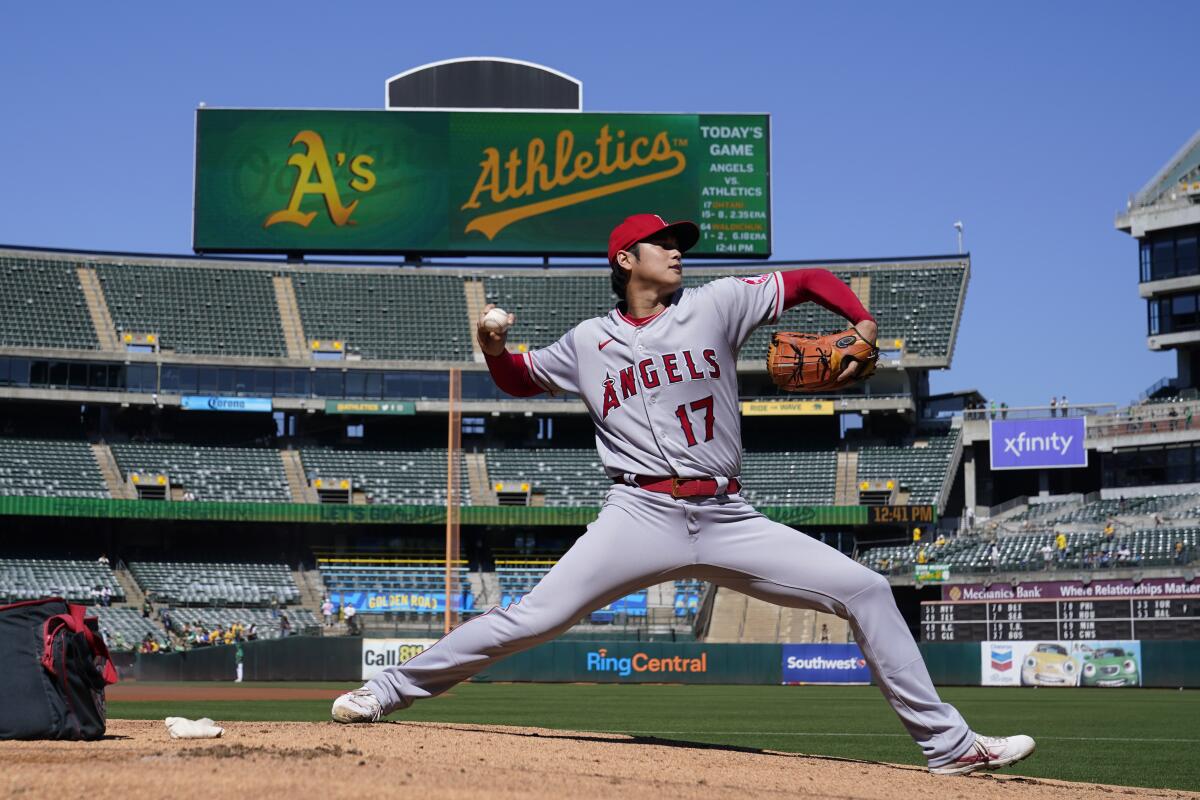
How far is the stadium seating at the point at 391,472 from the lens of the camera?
43156 mm

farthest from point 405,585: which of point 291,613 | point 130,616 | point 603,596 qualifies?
point 603,596

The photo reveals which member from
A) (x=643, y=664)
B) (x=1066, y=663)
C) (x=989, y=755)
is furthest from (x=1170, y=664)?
(x=989, y=755)

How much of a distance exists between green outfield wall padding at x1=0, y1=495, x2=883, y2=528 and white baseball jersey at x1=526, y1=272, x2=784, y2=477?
35096 mm

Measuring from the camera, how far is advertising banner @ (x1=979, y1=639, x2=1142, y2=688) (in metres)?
27.6

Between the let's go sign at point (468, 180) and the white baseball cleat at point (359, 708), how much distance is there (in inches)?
1568

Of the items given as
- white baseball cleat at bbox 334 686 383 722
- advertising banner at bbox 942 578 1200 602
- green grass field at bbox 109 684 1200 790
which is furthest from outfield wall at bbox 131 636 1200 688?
white baseball cleat at bbox 334 686 383 722

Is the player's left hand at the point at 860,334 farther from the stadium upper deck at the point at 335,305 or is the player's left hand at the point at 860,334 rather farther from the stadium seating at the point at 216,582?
the stadium upper deck at the point at 335,305

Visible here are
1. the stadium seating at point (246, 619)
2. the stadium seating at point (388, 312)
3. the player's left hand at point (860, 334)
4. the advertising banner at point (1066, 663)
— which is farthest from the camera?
the stadium seating at point (388, 312)

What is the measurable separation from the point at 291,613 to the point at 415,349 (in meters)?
10.8

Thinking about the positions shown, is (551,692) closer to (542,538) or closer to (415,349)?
(542,538)

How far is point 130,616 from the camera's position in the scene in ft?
123

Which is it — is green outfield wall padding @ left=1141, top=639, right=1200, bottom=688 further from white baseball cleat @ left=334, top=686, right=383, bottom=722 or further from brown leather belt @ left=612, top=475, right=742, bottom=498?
white baseball cleat @ left=334, top=686, right=383, bottom=722

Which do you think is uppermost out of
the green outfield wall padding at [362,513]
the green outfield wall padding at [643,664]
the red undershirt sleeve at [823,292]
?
the red undershirt sleeve at [823,292]

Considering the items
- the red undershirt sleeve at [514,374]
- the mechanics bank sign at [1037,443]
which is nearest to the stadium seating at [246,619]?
the mechanics bank sign at [1037,443]
